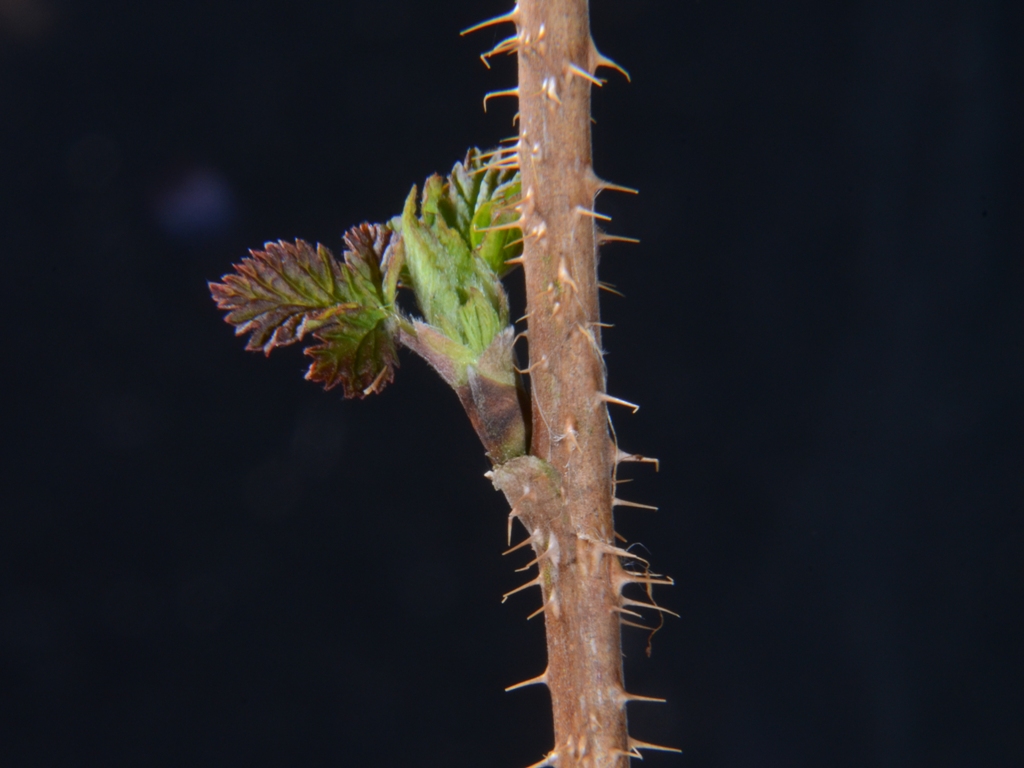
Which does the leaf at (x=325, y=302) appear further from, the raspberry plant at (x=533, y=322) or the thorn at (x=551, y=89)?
the thorn at (x=551, y=89)

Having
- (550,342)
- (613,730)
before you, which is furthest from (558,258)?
(613,730)

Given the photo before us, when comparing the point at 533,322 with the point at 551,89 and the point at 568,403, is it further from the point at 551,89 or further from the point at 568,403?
the point at 551,89

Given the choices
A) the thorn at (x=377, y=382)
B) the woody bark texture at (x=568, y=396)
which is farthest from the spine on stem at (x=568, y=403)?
the thorn at (x=377, y=382)

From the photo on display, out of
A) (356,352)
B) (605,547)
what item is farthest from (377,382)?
(605,547)

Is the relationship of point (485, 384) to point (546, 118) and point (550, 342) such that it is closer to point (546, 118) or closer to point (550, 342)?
point (550, 342)

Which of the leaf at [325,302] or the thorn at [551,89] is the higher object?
the thorn at [551,89]
